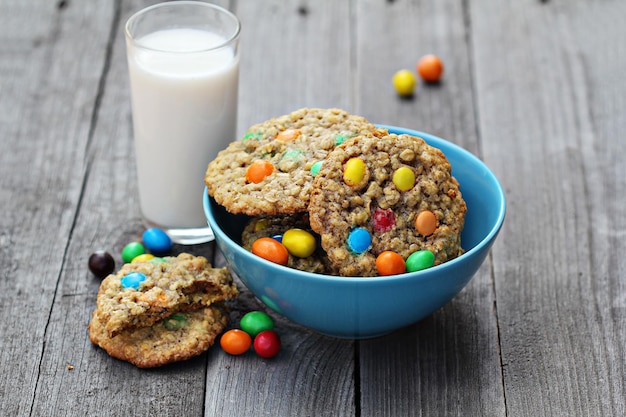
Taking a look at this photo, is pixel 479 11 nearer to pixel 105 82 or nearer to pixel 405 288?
pixel 105 82

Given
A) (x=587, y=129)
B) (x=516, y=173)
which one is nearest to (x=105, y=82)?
(x=516, y=173)

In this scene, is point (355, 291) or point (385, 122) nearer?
point (355, 291)

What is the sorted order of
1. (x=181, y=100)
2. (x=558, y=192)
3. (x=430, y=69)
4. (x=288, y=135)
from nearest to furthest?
(x=288, y=135) < (x=181, y=100) < (x=558, y=192) < (x=430, y=69)

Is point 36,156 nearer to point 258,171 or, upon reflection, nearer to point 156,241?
point 156,241

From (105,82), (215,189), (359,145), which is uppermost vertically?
(359,145)

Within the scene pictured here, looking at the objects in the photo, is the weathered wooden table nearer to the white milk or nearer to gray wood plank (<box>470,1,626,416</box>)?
gray wood plank (<box>470,1,626,416</box>)

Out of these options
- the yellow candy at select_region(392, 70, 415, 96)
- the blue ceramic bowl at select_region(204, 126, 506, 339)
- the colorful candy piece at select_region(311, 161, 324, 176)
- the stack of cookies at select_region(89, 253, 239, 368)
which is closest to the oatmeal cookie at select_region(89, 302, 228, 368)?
the stack of cookies at select_region(89, 253, 239, 368)

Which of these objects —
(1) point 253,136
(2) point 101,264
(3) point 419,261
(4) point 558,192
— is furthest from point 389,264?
(4) point 558,192
